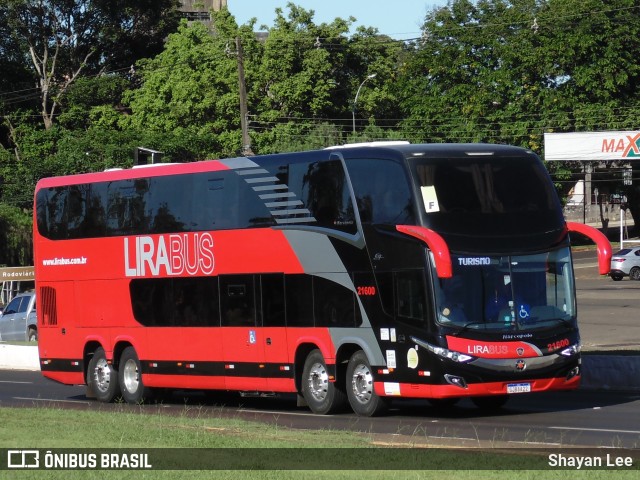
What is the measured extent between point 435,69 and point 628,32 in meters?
12.3

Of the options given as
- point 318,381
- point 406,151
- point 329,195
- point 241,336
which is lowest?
point 318,381

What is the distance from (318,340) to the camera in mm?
21094

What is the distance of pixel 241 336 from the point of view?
895 inches

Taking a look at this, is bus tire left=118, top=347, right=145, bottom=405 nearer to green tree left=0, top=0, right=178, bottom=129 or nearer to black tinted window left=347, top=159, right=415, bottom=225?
black tinted window left=347, top=159, right=415, bottom=225

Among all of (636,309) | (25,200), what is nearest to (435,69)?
(25,200)

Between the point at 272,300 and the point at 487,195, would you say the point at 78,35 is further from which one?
the point at 487,195

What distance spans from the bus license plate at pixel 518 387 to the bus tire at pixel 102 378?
29.6ft

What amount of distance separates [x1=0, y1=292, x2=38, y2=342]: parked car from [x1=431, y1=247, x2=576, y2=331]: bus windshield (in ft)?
85.1

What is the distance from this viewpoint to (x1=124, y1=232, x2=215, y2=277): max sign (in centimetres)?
2331

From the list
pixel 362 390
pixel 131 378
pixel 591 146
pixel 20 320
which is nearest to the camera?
pixel 362 390

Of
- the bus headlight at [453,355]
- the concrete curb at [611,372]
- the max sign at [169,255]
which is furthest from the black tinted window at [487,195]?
the max sign at [169,255]

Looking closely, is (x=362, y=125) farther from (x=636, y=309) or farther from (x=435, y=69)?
(x=636, y=309)

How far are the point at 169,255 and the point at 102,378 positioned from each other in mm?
3188

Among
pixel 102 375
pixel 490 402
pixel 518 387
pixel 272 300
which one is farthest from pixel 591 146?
pixel 518 387
